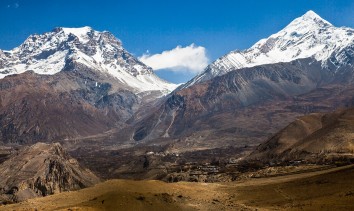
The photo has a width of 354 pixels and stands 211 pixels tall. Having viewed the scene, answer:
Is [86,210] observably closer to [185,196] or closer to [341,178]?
[185,196]

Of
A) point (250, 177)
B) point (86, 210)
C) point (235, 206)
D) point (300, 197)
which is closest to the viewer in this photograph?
point (86, 210)

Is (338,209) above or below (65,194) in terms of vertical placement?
below

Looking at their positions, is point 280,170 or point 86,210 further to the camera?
point 280,170

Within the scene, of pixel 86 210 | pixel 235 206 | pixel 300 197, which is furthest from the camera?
pixel 300 197

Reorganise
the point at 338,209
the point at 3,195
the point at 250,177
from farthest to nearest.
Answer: the point at 3,195 → the point at 250,177 → the point at 338,209

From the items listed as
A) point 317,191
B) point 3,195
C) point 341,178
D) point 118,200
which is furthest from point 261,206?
point 3,195

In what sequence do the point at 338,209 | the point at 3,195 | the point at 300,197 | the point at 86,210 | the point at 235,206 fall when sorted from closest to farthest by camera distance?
the point at 86,210, the point at 338,209, the point at 235,206, the point at 300,197, the point at 3,195

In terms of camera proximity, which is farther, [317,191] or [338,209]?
[317,191]

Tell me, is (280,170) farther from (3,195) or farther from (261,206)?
(3,195)

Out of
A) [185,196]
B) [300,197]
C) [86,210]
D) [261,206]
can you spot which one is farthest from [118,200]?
[300,197]
